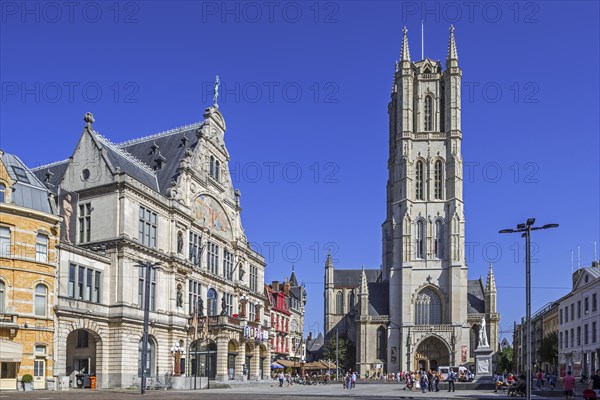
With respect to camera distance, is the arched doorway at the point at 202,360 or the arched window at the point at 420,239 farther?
the arched window at the point at 420,239

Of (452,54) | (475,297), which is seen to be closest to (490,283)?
(475,297)

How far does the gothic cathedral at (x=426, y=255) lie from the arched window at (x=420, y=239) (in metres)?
0.15

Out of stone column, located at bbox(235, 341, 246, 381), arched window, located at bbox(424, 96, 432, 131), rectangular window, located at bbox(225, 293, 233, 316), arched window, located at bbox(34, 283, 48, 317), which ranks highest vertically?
arched window, located at bbox(424, 96, 432, 131)

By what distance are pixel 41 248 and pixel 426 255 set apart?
74200mm

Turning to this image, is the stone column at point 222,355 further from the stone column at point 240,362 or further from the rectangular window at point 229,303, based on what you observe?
the rectangular window at point 229,303

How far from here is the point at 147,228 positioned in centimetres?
5572

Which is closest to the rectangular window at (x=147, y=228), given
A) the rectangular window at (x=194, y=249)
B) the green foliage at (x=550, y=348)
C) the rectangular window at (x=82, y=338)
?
the rectangular window at (x=194, y=249)

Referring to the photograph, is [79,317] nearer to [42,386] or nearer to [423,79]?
[42,386]

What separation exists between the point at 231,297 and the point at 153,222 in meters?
16.9

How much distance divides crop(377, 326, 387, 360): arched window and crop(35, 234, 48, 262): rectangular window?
2958 inches

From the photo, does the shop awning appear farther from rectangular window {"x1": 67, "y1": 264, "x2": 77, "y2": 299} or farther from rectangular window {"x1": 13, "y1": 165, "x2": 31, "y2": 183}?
rectangular window {"x1": 13, "y1": 165, "x2": 31, "y2": 183}

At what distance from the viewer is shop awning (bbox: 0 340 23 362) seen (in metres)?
41.1

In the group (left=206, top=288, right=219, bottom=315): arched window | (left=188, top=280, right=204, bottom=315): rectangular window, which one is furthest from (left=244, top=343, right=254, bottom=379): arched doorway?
(left=188, top=280, right=204, bottom=315): rectangular window

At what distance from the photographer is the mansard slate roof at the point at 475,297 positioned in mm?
113500
